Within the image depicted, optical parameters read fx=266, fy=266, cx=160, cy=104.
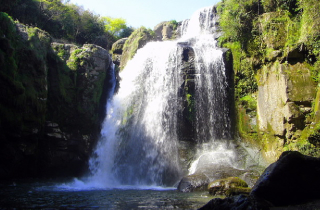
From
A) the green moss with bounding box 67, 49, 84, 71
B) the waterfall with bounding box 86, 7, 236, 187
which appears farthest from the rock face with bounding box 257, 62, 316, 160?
the green moss with bounding box 67, 49, 84, 71

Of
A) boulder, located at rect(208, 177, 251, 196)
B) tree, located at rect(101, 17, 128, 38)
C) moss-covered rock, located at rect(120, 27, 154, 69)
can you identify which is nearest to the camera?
boulder, located at rect(208, 177, 251, 196)

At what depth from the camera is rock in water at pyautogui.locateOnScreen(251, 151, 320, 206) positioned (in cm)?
595

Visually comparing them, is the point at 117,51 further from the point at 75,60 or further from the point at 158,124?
the point at 158,124

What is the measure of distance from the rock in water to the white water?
23.5 feet

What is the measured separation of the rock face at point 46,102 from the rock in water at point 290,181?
10787mm

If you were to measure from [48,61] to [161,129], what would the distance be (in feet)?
26.4

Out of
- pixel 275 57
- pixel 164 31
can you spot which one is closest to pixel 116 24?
pixel 164 31

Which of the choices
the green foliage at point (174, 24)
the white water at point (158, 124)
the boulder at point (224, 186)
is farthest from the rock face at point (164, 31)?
the boulder at point (224, 186)

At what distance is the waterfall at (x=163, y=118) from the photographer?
1473 centimetres

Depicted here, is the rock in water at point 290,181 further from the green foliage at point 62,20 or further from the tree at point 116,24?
the tree at point 116,24

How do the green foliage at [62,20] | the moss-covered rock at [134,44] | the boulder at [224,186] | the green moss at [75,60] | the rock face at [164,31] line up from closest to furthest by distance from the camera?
the boulder at [224,186], the green moss at [75,60], the moss-covered rock at [134,44], the green foliage at [62,20], the rock face at [164,31]

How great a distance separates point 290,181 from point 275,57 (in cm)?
933

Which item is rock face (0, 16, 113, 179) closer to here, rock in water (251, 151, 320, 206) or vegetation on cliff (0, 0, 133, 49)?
vegetation on cliff (0, 0, 133, 49)

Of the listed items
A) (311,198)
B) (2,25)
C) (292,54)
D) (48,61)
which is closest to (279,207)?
(311,198)
